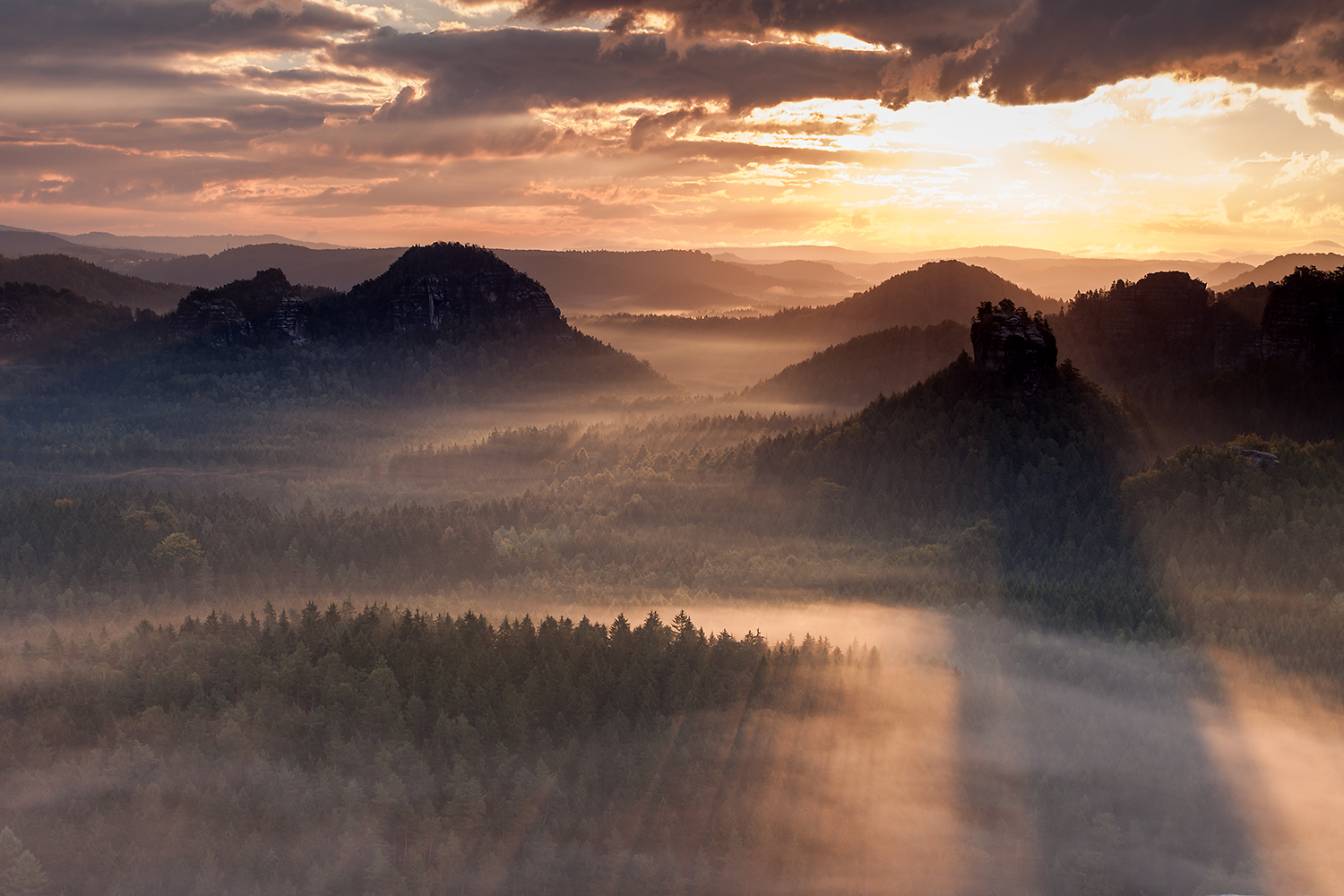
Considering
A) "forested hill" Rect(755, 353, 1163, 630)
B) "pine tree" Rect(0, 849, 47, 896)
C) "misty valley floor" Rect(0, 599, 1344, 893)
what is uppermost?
"forested hill" Rect(755, 353, 1163, 630)

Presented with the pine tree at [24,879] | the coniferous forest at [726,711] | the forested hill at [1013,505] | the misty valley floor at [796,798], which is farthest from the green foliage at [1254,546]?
the pine tree at [24,879]

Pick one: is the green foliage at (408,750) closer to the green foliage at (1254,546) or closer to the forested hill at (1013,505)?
the forested hill at (1013,505)

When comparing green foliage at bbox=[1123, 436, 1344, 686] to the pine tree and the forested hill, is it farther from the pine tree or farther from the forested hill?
the pine tree

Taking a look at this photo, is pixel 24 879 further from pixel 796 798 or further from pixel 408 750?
pixel 796 798

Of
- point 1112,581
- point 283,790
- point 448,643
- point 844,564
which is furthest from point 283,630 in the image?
point 1112,581

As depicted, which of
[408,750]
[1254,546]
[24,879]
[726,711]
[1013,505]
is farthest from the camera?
[1013,505]

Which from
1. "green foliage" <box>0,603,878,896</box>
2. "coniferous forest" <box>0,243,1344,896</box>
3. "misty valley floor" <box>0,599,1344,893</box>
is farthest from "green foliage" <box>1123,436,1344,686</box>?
"green foliage" <box>0,603,878,896</box>

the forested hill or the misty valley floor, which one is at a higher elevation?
the forested hill

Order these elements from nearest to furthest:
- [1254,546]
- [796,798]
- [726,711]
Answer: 1. [796,798]
2. [726,711]
3. [1254,546]

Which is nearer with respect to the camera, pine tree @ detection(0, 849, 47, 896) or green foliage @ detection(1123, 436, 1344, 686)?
pine tree @ detection(0, 849, 47, 896)

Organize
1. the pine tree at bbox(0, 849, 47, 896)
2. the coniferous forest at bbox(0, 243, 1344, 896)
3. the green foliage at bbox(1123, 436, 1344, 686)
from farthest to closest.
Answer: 1. the green foliage at bbox(1123, 436, 1344, 686)
2. the coniferous forest at bbox(0, 243, 1344, 896)
3. the pine tree at bbox(0, 849, 47, 896)

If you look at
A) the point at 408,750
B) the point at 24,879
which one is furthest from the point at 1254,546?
the point at 24,879
